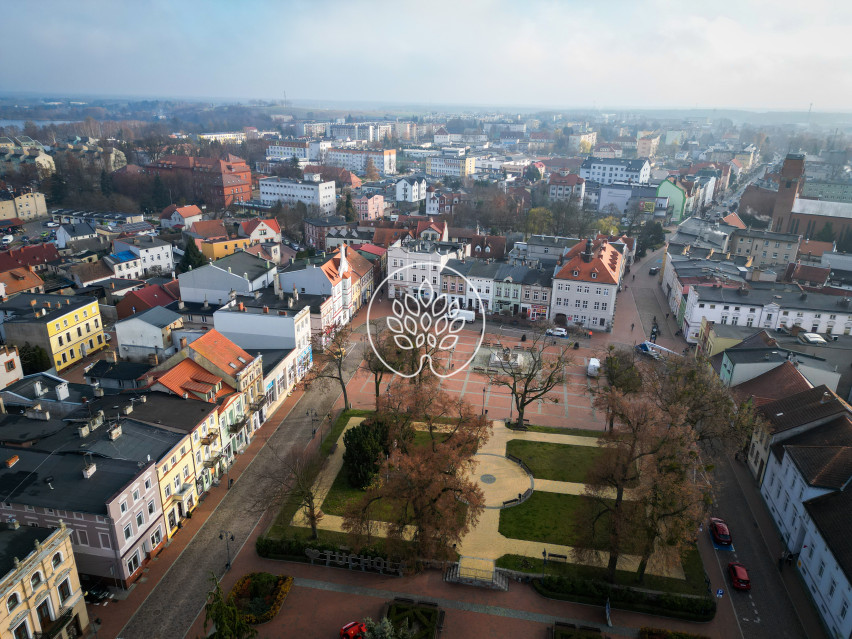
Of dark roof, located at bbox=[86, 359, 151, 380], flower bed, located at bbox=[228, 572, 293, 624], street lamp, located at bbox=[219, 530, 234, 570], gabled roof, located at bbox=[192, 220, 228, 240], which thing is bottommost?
street lamp, located at bbox=[219, 530, 234, 570]

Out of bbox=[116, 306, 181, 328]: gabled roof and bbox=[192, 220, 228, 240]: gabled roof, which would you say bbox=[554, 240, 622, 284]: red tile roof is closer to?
bbox=[116, 306, 181, 328]: gabled roof

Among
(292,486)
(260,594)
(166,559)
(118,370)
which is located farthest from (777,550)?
(118,370)

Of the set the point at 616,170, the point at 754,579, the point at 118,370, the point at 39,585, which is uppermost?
the point at 616,170

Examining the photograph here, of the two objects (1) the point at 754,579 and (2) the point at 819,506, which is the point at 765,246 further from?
(1) the point at 754,579

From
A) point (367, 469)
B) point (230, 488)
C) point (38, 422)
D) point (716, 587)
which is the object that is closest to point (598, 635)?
point (716, 587)

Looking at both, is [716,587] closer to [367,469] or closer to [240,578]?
[367,469]

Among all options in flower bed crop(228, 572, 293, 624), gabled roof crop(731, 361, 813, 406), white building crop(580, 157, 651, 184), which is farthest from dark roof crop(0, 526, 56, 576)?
white building crop(580, 157, 651, 184)
